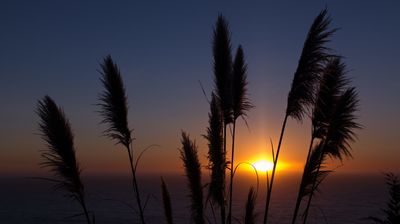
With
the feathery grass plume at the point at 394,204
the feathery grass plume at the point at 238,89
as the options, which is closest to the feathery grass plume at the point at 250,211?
the feathery grass plume at the point at 238,89

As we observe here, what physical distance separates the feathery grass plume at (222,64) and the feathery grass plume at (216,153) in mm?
195

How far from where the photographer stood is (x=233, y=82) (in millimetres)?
A: 5199

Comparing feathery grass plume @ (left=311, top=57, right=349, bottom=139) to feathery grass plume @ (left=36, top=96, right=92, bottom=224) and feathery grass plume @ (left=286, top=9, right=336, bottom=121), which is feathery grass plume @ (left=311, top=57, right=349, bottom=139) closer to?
feathery grass plume @ (left=286, top=9, right=336, bottom=121)

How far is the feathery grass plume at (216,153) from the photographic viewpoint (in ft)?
17.2

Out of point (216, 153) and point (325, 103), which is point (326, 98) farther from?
point (216, 153)

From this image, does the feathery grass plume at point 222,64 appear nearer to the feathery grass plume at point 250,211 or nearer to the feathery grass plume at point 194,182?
the feathery grass plume at point 194,182

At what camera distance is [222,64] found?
498 cm

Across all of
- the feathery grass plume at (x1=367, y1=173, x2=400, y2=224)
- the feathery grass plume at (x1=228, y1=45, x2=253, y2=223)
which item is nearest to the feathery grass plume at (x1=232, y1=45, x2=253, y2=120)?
the feathery grass plume at (x1=228, y1=45, x2=253, y2=223)

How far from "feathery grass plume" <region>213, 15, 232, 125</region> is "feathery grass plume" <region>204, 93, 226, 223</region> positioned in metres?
0.20

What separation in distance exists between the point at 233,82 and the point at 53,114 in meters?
2.03

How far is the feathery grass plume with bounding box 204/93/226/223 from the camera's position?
5.25m

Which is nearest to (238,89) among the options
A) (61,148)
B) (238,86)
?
(238,86)

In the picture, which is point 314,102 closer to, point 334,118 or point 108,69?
point 334,118

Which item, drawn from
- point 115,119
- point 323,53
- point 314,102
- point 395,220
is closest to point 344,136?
point 314,102
